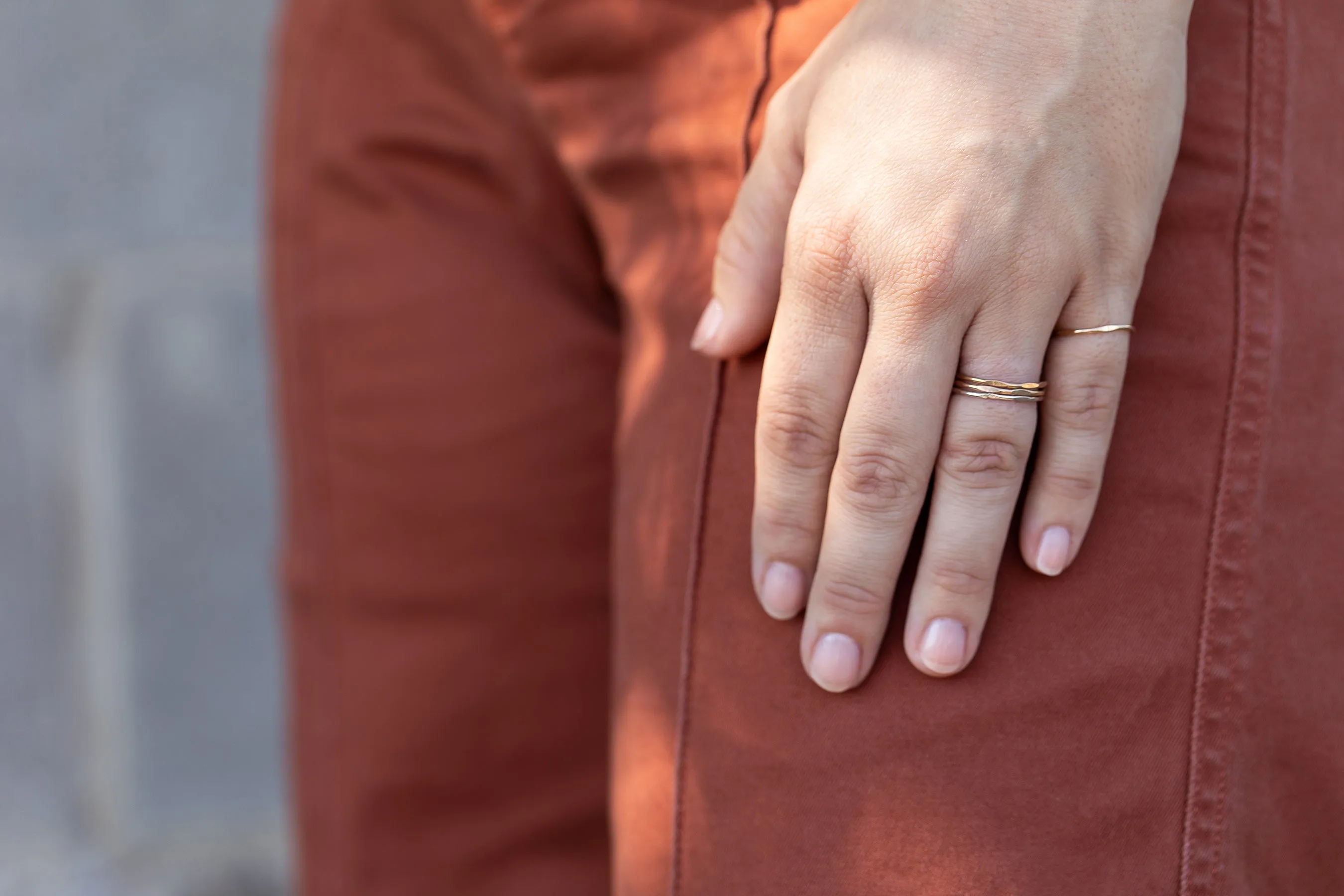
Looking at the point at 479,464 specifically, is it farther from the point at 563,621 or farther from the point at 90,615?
the point at 90,615

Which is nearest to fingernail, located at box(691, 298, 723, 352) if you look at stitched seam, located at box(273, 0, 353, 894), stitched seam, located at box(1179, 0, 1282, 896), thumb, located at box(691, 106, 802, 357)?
thumb, located at box(691, 106, 802, 357)

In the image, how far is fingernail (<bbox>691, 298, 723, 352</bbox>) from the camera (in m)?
0.57

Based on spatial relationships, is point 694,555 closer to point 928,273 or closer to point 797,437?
point 797,437

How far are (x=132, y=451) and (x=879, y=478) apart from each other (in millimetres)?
1327

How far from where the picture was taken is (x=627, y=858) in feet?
2.03

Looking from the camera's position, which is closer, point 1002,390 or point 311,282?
point 1002,390

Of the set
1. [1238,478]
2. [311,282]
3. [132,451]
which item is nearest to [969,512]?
[1238,478]

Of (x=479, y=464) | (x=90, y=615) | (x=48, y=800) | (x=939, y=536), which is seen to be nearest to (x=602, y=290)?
(x=479, y=464)

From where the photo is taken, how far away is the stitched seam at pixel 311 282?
0.85 meters

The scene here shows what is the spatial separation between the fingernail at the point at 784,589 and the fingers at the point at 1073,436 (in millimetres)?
118

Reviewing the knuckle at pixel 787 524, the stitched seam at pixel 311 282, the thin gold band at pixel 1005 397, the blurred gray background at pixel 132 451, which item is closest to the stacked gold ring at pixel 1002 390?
the thin gold band at pixel 1005 397

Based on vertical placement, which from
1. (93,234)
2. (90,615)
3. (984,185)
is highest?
(984,185)

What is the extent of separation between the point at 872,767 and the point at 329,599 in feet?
1.68

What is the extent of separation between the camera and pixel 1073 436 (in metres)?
0.51
